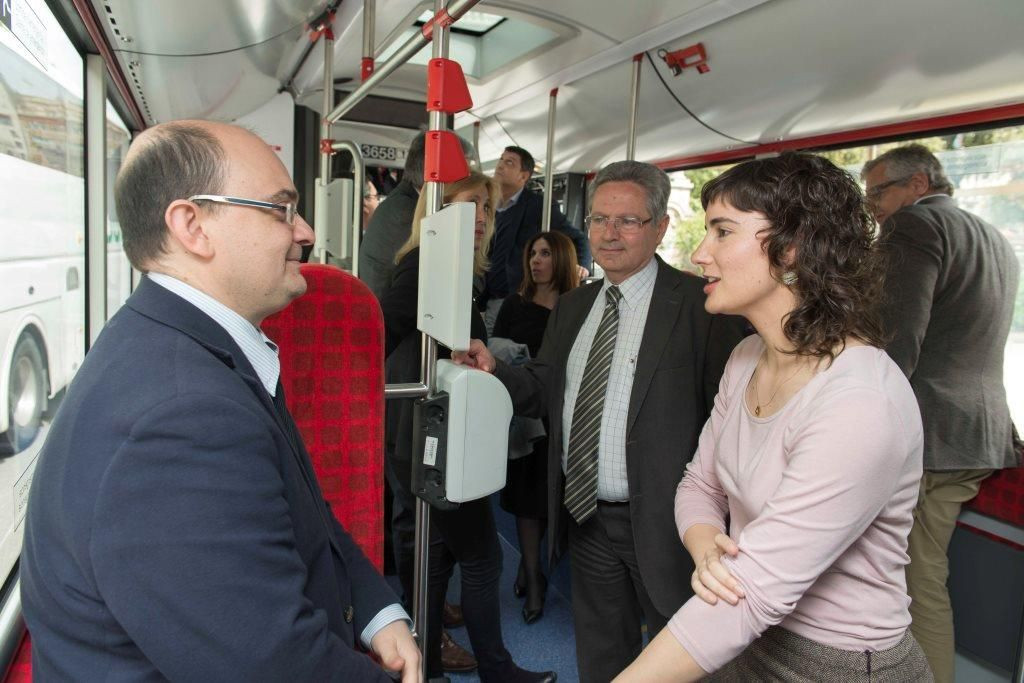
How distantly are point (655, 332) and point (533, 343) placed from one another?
149cm

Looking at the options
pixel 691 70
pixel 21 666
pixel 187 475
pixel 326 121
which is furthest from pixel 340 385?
pixel 691 70

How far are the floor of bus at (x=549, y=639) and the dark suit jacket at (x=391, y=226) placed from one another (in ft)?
5.33

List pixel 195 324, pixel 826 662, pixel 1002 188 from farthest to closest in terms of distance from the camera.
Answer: pixel 1002 188 < pixel 826 662 < pixel 195 324

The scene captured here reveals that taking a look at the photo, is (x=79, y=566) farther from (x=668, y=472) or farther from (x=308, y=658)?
(x=668, y=472)

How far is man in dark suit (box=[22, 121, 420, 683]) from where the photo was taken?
2.51 ft

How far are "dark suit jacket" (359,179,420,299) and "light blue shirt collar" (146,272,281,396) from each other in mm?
1661

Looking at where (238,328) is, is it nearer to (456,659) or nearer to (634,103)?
(456,659)

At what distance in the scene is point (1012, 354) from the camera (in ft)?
9.27

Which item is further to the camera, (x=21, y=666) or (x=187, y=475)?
(x=21, y=666)

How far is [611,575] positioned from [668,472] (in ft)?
1.33

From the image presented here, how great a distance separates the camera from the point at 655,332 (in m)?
1.83

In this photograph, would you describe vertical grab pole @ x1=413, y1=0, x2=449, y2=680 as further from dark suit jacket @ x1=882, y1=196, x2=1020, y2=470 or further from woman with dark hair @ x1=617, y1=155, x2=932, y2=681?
dark suit jacket @ x1=882, y1=196, x2=1020, y2=470

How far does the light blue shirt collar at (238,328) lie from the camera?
972mm

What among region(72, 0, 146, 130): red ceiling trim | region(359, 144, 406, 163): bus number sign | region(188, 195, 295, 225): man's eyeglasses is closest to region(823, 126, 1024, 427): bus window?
region(188, 195, 295, 225): man's eyeglasses
